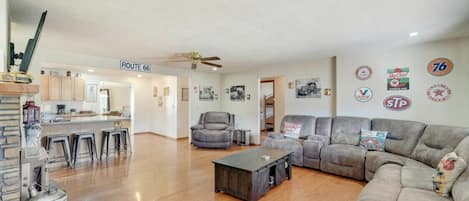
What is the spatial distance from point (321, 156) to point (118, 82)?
264 inches

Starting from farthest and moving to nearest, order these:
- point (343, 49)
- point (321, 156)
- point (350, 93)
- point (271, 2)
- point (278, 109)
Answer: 1. point (278, 109)
2. point (350, 93)
3. point (343, 49)
4. point (321, 156)
5. point (271, 2)

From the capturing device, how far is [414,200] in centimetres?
187

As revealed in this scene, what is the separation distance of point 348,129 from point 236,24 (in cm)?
294

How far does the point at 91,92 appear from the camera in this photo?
698 cm

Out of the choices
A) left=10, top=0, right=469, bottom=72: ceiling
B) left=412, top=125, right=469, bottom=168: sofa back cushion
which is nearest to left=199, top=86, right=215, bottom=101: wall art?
left=10, top=0, right=469, bottom=72: ceiling

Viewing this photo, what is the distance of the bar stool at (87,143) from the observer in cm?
416

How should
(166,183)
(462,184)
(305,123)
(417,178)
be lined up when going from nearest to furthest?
1. (462,184)
2. (417,178)
3. (166,183)
4. (305,123)

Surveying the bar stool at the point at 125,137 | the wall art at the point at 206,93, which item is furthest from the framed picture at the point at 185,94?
the bar stool at the point at 125,137

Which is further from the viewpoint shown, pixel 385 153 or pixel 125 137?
pixel 125 137

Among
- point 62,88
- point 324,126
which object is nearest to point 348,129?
point 324,126

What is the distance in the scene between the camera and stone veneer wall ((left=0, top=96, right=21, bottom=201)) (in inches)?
66.9

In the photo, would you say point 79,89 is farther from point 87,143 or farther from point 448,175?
point 448,175

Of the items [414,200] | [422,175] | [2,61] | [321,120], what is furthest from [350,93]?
[2,61]

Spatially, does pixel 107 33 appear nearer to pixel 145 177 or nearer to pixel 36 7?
pixel 36 7
